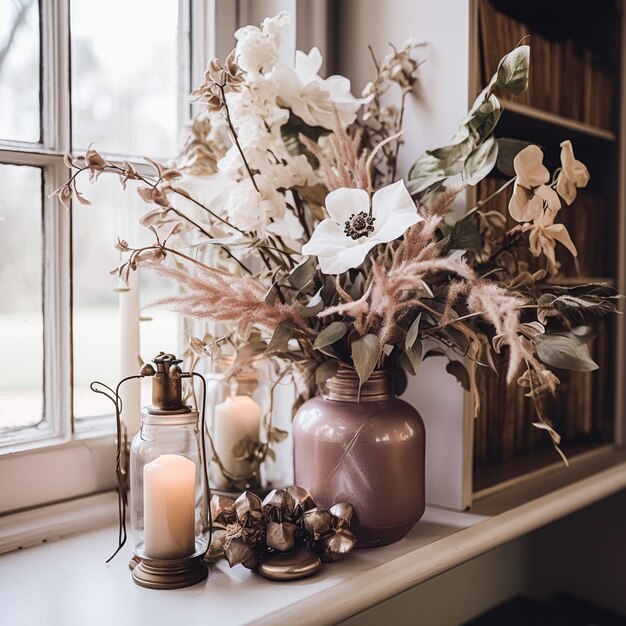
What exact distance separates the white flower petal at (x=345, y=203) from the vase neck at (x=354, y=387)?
0.20 m

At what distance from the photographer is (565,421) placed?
1.57 m

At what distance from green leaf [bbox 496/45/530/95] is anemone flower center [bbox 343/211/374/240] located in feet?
0.81

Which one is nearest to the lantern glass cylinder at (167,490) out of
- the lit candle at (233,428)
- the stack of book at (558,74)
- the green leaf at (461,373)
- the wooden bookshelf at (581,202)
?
the lit candle at (233,428)

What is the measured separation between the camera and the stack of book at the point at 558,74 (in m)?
1.21

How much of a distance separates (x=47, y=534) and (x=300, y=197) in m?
0.61

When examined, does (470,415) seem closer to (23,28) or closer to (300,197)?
(300,197)

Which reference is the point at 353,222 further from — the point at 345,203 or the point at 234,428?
the point at 234,428

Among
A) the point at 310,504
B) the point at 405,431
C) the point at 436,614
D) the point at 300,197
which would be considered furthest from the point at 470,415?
the point at 436,614

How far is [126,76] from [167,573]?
780mm

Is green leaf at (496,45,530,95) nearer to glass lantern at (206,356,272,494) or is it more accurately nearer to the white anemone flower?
the white anemone flower

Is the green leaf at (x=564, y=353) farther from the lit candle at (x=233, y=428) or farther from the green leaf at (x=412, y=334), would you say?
the lit candle at (x=233, y=428)

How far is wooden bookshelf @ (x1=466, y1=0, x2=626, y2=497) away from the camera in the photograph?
1385 mm

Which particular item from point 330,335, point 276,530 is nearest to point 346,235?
point 330,335

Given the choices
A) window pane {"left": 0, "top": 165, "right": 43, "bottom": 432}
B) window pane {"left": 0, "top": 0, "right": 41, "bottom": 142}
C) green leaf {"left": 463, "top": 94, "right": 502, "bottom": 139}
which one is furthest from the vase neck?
window pane {"left": 0, "top": 0, "right": 41, "bottom": 142}
